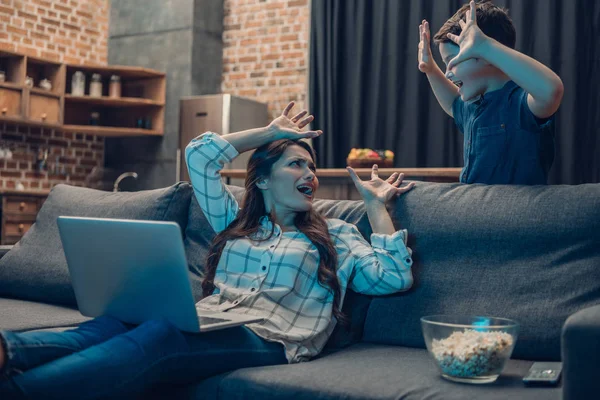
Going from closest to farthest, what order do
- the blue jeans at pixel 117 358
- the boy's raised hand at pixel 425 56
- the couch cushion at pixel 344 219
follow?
1. the blue jeans at pixel 117 358
2. the couch cushion at pixel 344 219
3. the boy's raised hand at pixel 425 56

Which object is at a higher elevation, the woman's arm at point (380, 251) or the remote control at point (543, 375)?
the woman's arm at point (380, 251)

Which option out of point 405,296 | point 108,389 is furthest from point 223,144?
point 108,389

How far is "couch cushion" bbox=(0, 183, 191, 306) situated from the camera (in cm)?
247

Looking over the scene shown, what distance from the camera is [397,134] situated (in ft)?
17.9

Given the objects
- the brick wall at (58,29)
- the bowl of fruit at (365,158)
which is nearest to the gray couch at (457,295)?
the bowl of fruit at (365,158)

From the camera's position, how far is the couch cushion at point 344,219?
1.98 meters

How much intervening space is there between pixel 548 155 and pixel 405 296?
Result: 61cm

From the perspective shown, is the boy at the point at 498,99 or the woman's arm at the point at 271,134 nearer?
the boy at the point at 498,99

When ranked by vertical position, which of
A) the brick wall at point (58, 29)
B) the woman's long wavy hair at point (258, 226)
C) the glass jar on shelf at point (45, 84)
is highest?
the brick wall at point (58, 29)

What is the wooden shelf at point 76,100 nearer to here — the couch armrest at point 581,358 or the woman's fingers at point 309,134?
the woman's fingers at point 309,134

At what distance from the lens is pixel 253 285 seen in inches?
76.7

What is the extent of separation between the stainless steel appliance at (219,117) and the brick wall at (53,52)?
114 cm

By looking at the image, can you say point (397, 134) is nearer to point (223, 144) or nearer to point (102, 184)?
point (102, 184)

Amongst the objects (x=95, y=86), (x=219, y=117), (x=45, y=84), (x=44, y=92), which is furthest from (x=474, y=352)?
(x=95, y=86)
